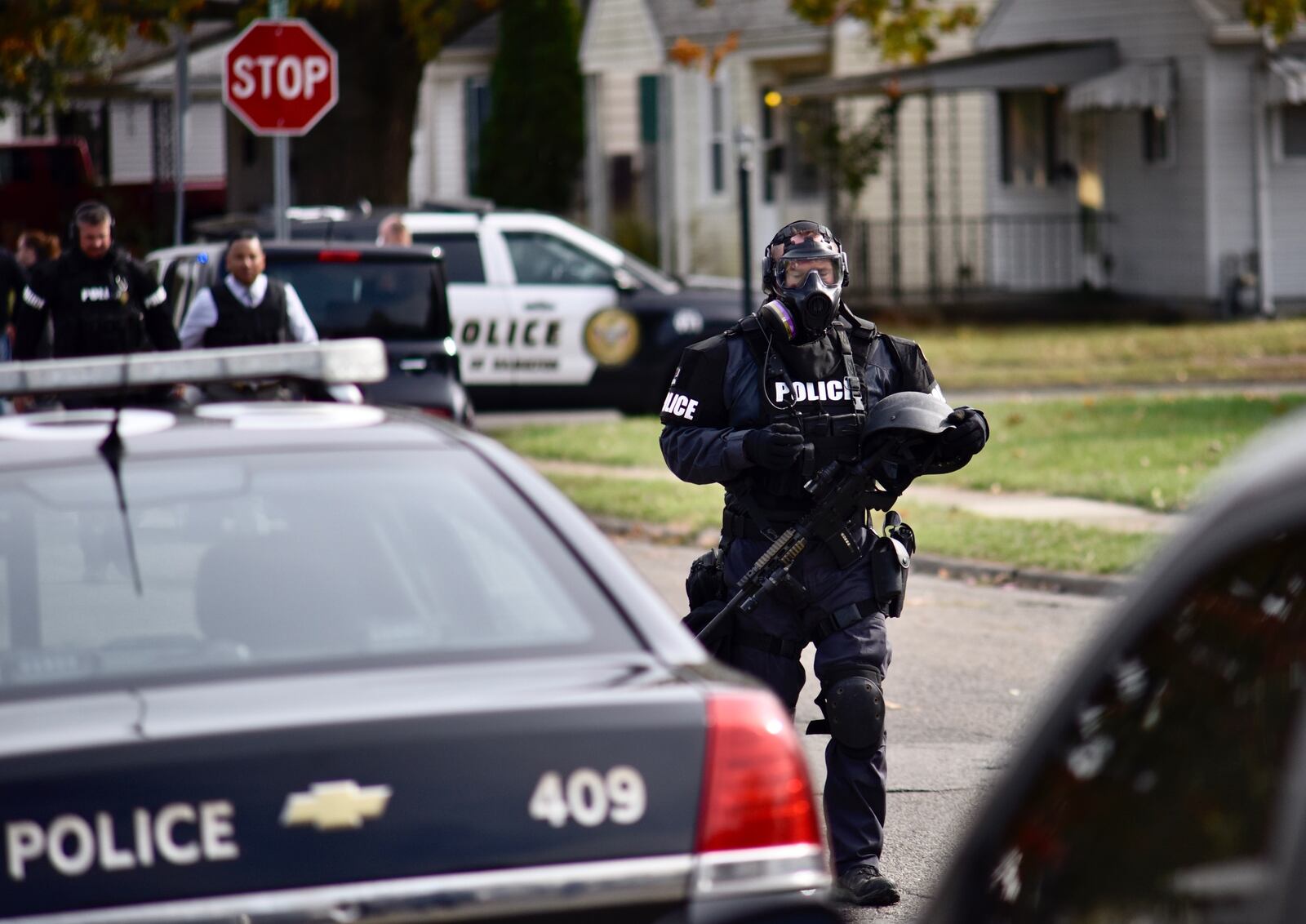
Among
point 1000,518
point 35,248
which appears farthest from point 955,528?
point 35,248

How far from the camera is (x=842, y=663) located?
5664 mm

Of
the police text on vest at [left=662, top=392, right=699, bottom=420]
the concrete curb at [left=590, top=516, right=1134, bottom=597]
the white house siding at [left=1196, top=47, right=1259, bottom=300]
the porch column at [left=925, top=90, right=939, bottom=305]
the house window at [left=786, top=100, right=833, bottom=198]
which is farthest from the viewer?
the house window at [left=786, top=100, right=833, bottom=198]

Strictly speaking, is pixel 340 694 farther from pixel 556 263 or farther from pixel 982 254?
pixel 982 254

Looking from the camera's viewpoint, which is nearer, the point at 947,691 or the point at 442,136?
the point at 947,691

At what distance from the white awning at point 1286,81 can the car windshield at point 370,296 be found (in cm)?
1518

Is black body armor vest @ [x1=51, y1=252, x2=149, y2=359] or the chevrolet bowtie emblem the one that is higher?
black body armor vest @ [x1=51, y1=252, x2=149, y2=359]

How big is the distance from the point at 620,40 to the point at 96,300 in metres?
22.0

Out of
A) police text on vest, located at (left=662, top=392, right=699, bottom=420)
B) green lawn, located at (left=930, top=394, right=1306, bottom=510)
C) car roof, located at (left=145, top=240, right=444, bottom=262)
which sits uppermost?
car roof, located at (left=145, top=240, right=444, bottom=262)

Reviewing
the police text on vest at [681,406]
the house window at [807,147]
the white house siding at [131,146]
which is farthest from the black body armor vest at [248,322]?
the white house siding at [131,146]

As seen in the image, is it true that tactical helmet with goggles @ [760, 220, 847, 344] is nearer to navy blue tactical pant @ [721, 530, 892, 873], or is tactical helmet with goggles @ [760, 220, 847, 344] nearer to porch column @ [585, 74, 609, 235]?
navy blue tactical pant @ [721, 530, 892, 873]

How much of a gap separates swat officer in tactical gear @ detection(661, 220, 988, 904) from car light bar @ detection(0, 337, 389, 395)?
6.81ft

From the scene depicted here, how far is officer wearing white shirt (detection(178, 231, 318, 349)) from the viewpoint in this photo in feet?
34.7

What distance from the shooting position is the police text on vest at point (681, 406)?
5879 mm

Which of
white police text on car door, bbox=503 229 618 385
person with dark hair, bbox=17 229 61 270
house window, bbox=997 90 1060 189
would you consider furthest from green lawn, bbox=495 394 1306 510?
house window, bbox=997 90 1060 189
